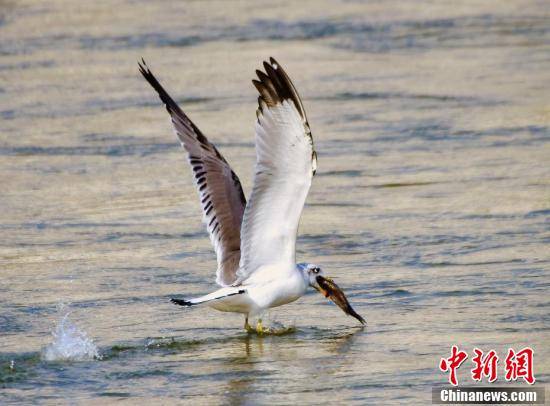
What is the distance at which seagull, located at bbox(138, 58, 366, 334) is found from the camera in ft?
27.0

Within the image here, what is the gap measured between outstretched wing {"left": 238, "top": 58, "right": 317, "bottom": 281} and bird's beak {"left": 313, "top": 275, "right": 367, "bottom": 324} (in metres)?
0.36

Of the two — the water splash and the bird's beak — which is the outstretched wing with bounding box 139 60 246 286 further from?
the water splash

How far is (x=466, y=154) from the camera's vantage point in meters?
13.1

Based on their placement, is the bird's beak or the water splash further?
the bird's beak

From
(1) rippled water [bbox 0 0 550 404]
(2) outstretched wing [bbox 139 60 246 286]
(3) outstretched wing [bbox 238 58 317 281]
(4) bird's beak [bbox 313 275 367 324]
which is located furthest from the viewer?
(2) outstretched wing [bbox 139 60 246 286]

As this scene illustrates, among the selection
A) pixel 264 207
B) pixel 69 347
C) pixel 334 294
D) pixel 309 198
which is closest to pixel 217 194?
pixel 264 207

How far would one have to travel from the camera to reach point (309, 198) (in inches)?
468

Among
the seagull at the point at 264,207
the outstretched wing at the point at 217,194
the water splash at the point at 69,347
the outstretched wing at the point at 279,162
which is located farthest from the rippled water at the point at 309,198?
the outstretched wing at the point at 279,162

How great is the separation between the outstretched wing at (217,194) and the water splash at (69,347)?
3.64 ft

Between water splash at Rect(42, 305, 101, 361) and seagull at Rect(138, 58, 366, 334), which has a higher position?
seagull at Rect(138, 58, 366, 334)

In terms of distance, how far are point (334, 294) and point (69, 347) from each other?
1632 millimetres

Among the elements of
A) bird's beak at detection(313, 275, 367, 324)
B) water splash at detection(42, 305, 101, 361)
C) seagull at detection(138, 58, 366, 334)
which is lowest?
water splash at detection(42, 305, 101, 361)

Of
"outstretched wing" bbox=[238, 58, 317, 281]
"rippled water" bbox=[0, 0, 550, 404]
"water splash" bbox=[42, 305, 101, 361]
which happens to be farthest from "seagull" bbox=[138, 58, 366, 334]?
"water splash" bbox=[42, 305, 101, 361]

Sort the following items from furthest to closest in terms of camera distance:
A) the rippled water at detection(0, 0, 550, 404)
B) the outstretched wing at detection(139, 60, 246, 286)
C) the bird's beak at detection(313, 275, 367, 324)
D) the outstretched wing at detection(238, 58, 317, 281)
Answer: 1. the outstretched wing at detection(139, 60, 246, 286)
2. the bird's beak at detection(313, 275, 367, 324)
3. the outstretched wing at detection(238, 58, 317, 281)
4. the rippled water at detection(0, 0, 550, 404)
